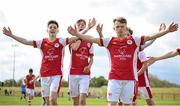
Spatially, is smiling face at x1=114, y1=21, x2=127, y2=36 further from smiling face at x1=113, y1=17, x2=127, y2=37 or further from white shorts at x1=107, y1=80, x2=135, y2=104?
white shorts at x1=107, y1=80, x2=135, y2=104

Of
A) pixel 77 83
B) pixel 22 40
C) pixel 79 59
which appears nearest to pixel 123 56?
pixel 22 40

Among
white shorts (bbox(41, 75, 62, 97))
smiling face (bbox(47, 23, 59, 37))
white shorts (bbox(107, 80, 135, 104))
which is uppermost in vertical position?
smiling face (bbox(47, 23, 59, 37))

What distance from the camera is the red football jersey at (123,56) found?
12359mm

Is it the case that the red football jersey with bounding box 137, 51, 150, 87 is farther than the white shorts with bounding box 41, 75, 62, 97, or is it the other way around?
the red football jersey with bounding box 137, 51, 150, 87

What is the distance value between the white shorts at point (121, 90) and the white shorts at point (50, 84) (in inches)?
105

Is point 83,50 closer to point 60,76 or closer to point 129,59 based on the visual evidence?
point 60,76

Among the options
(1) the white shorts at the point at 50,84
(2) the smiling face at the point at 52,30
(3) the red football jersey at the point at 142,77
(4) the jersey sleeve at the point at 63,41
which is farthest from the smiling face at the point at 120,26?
(3) the red football jersey at the point at 142,77

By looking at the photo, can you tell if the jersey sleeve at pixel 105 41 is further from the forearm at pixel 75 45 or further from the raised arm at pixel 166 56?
the forearm at pixel 75 45

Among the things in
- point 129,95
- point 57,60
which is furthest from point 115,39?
point 57,60

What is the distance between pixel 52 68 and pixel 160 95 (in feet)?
226

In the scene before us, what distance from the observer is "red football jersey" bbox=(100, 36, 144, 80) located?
12.4m

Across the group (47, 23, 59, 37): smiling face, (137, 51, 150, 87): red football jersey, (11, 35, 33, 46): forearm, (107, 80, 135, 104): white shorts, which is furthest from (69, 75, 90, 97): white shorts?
(107, 80, 135, 104): white shorts

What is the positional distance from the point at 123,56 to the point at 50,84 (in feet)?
10.9

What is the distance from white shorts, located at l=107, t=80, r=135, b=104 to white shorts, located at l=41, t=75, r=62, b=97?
8.77ft
